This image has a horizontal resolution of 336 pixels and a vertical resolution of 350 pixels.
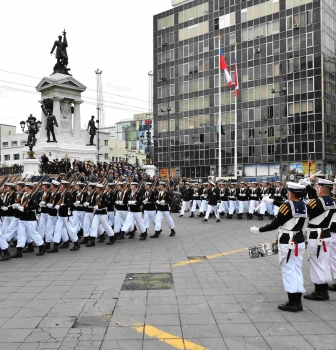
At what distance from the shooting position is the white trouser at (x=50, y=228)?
36.7 ft

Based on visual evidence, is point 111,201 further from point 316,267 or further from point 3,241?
point 316,267

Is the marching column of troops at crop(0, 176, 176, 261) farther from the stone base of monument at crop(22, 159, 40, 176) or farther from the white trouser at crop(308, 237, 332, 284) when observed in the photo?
the stone base of monument at crop(22, 159, 40, 176)

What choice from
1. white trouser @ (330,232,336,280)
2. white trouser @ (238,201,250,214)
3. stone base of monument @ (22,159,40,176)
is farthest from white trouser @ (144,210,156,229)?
stone base of monument @ (22,159,40,176)

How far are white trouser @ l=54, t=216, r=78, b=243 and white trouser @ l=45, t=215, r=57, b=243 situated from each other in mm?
218

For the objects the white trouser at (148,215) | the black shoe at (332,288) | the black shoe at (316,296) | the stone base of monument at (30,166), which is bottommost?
the black shoe at (332,288)

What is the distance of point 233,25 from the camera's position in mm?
55219

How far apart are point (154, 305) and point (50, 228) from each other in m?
6.07

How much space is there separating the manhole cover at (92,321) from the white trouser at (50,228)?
5.97 metres

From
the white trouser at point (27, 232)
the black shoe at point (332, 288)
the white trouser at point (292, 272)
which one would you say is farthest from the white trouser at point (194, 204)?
the white trouser at point (292, 272)

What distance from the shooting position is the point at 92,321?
544 centimetres

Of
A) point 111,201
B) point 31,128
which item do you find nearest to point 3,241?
point 111,201

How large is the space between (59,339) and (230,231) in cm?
1090

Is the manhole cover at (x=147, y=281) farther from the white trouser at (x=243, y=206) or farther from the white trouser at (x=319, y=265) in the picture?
the white trouser at (x=243, y=206)

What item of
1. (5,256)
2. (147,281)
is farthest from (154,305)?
(5,256)
